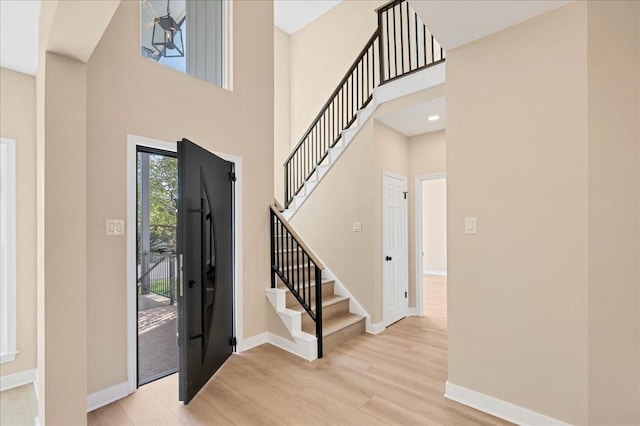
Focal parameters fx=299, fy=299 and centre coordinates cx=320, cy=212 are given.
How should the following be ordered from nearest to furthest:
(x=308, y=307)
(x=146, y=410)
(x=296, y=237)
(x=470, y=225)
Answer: (x=146, y=410), (x=470, y=225), (x=308, y=307), (x=296, y=237)

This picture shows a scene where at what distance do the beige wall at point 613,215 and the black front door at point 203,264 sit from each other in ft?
8.96

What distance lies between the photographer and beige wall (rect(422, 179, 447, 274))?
27.2 ft

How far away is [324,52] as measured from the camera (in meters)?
6.12

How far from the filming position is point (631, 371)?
1.95 meters

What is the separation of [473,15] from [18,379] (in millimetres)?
4770

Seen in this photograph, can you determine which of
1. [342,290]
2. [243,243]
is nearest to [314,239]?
[342,290]

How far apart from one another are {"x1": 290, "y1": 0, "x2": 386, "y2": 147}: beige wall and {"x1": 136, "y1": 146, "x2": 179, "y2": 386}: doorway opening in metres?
3.38

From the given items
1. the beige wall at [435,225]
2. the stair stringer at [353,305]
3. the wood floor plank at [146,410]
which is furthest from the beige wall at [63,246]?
the beige wall at [435,225]

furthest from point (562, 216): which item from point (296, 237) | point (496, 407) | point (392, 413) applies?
point (296, 237)

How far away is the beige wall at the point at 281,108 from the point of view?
649cm

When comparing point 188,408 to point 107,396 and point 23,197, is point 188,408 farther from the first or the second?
point 23,197

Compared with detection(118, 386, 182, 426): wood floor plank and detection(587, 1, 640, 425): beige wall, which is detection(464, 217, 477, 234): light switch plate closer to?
detection(587, 1, 640, 425): beige wall

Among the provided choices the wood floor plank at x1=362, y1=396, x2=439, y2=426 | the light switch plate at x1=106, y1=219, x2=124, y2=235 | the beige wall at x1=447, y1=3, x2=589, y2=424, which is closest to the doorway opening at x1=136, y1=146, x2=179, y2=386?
the light switch plate at x1=106, y1=219, x2=124, y2=235

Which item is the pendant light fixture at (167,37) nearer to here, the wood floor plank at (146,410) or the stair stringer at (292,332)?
the stair stringer at (292,332)
